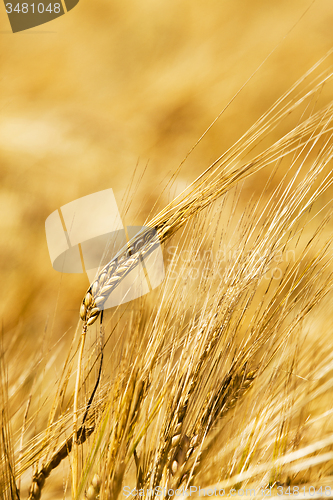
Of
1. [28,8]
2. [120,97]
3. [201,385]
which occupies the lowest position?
[201,385]

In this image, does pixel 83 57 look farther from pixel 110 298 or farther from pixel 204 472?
pixel 204 472

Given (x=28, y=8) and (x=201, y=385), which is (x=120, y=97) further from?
(x=201, y=385)

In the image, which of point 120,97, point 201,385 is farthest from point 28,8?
point 201,385

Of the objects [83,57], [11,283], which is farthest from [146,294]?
[83,57]

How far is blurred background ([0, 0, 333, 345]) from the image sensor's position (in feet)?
2.01

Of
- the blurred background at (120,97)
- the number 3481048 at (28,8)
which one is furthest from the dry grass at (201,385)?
the number 3481048 at (28,8)

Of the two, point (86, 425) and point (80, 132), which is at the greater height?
point (80, 132)

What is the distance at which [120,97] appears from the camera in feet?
2.14

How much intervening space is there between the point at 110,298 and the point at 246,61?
625 millimetres

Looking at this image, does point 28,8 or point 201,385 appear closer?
point 201,385

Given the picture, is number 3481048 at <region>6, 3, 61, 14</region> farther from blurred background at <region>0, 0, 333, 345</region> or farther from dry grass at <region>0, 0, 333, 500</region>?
dry grass at <region>0, 0, 333, 500</region>

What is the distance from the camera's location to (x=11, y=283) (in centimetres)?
59

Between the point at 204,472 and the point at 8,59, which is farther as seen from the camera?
the point at 8,59

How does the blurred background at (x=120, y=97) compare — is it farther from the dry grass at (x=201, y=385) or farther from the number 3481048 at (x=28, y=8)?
the dry grass at (x=201, y=385)
